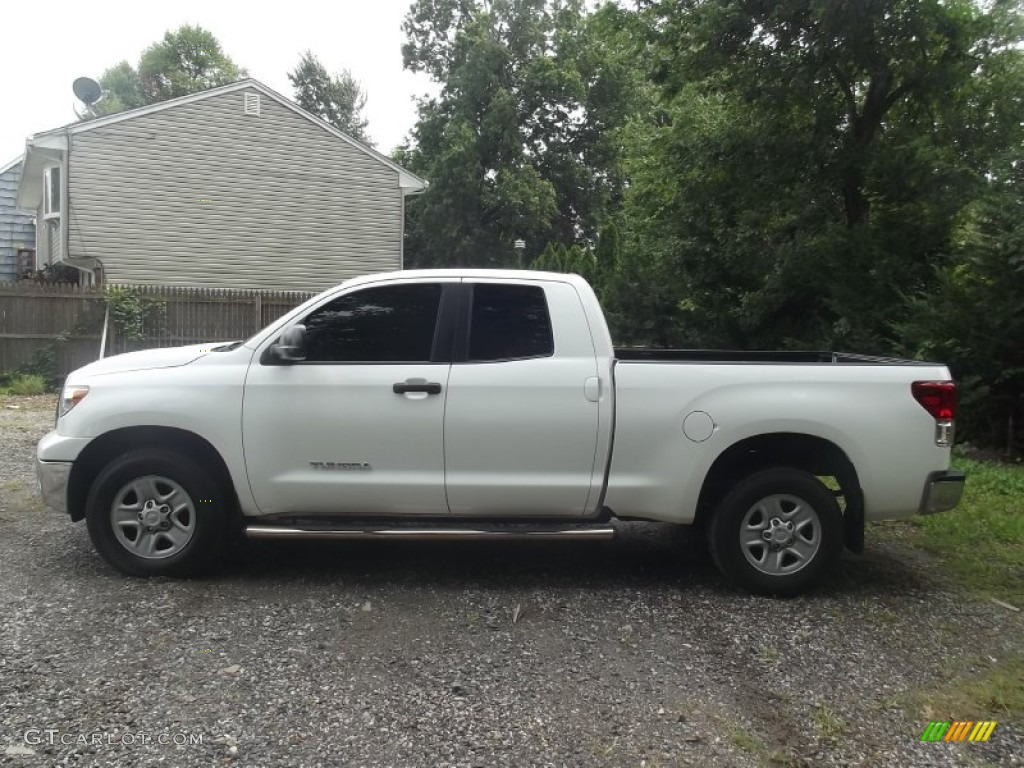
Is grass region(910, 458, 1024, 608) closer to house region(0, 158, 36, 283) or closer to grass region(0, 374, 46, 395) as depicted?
grass region(0, 374, 46, 395)

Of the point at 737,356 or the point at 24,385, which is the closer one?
the point at 737,356

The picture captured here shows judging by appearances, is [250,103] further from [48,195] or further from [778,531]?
[778,531]

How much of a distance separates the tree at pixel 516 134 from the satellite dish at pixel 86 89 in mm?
14272

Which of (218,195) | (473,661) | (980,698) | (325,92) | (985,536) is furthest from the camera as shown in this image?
(325,92)

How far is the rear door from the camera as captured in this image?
4.89 metres

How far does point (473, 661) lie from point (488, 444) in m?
1.29

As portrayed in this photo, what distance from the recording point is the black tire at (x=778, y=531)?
491cm

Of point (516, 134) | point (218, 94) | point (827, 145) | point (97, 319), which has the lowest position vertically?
point (97, 319)

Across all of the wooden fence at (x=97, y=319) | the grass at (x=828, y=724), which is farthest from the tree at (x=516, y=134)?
the grass at (x=828, y=724)

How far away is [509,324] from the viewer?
5117 millimetres

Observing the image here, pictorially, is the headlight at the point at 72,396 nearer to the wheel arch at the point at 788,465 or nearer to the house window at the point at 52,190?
the wheel arch at the point at 788,465

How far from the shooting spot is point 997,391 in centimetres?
923

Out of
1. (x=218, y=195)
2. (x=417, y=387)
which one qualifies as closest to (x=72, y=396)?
(x=417, y=387)

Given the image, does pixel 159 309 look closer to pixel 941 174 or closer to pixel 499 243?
pixel 941 174
